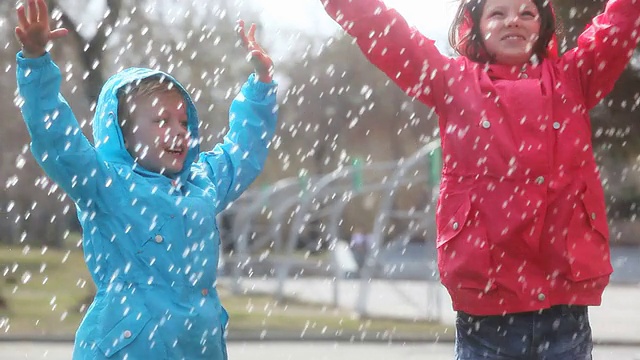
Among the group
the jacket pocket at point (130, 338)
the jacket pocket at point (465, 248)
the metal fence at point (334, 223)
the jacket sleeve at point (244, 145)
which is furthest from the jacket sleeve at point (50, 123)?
the metal fence at point (334, 223)

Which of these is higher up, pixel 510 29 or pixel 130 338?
pixel 510 29

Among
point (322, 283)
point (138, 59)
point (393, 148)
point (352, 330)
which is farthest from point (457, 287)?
point (393, 148)

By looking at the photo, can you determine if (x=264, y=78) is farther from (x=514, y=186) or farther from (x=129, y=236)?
(x=514, y=186)

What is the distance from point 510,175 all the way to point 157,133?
114cm

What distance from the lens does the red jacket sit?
10.6 feet

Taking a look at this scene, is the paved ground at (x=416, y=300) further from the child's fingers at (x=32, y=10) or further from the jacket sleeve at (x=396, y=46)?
the child's fingers at (x=32, y=10)

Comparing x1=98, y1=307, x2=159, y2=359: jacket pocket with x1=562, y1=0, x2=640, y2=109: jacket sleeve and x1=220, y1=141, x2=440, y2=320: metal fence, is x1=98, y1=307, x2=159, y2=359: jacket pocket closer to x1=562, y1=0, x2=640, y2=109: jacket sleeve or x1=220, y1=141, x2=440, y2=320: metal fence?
x1=562, y1=0, x2=640, y2=109: jacket sleeve

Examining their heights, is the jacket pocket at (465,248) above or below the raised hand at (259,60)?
below

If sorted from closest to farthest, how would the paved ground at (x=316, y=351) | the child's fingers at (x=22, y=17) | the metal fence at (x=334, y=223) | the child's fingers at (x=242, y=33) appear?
the child's fingers at (x=22, y=17) < the child's fingers at (x=242, y=33) < the paved ground at (x=316, y=351) < the metal fence at (x=334, y=223)

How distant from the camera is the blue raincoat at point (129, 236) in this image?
3.25 metres

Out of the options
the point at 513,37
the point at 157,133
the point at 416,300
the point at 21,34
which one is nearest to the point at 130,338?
the point at 157,133

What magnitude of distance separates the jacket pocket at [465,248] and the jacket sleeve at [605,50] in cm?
57

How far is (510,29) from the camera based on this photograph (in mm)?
3434

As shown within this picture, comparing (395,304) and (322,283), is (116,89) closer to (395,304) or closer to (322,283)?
(395,304)
